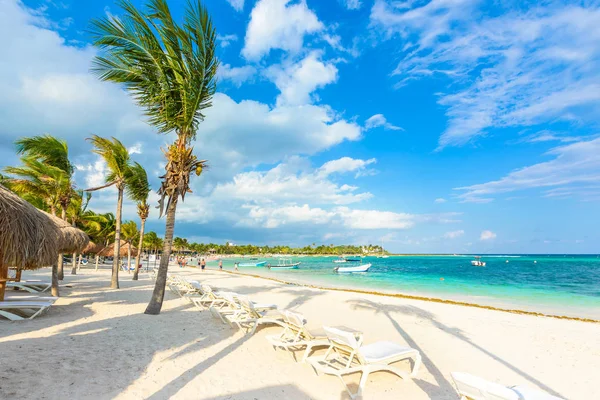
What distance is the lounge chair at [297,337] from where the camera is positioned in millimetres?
4932

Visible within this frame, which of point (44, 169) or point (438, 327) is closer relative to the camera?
point (438, 327)

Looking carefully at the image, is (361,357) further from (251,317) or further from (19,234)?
(19,234)

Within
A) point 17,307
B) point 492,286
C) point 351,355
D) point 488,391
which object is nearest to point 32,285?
point 17,307

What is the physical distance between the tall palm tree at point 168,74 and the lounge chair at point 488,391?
6.80 meters

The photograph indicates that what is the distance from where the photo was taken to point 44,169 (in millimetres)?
12281

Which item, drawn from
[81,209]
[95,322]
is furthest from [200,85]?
[81,209]

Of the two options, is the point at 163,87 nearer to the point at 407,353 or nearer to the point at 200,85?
the point at 200,85

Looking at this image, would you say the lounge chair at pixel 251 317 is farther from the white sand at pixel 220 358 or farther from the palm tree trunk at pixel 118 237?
the palm tree trunk at pixel 118 237

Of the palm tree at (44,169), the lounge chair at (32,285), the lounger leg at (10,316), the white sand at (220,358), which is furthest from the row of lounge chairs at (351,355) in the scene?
the palm tree at (44,169)

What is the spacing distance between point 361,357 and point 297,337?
1.51 meters

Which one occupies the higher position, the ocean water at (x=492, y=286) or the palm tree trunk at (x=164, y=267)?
the palm tree trunk at (x=164, y=267)

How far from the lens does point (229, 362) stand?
4.71 m

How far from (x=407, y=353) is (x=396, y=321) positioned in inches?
190

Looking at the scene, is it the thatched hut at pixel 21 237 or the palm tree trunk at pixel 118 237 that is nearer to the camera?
the thatched hut at pixel 21 237
